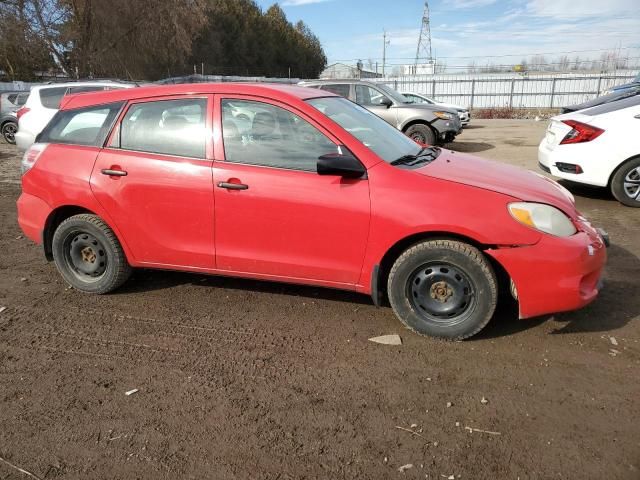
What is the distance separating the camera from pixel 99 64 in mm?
34844

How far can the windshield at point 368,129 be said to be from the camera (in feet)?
12.4

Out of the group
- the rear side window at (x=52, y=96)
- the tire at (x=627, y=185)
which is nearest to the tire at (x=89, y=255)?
the tire at (x=627, y=185)

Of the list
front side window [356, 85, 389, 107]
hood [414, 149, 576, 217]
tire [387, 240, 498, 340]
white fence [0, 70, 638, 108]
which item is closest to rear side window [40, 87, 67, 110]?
front side window [356, 85, 389, 107]

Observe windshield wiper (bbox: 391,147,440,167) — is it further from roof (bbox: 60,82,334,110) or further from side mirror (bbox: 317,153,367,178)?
roof (bbox: 60,82,334,110)

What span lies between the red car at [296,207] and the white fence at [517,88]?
29.7 m

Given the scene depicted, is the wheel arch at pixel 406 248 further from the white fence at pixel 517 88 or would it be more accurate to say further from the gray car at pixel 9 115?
the white fence at pixel 517 88

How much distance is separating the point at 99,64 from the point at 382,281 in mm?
36957

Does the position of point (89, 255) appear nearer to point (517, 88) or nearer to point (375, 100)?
point (375, 100)

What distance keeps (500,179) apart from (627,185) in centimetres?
431

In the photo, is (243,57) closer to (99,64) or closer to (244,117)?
(99,64)

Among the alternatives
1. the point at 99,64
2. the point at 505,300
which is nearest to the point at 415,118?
the point at 505,300

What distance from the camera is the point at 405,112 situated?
1235 cm

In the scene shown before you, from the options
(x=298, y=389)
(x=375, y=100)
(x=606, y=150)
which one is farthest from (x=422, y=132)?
(x=298, y=389)

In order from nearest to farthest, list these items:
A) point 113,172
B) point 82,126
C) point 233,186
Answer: point 233,186 → point 113,172 → point 82,126
